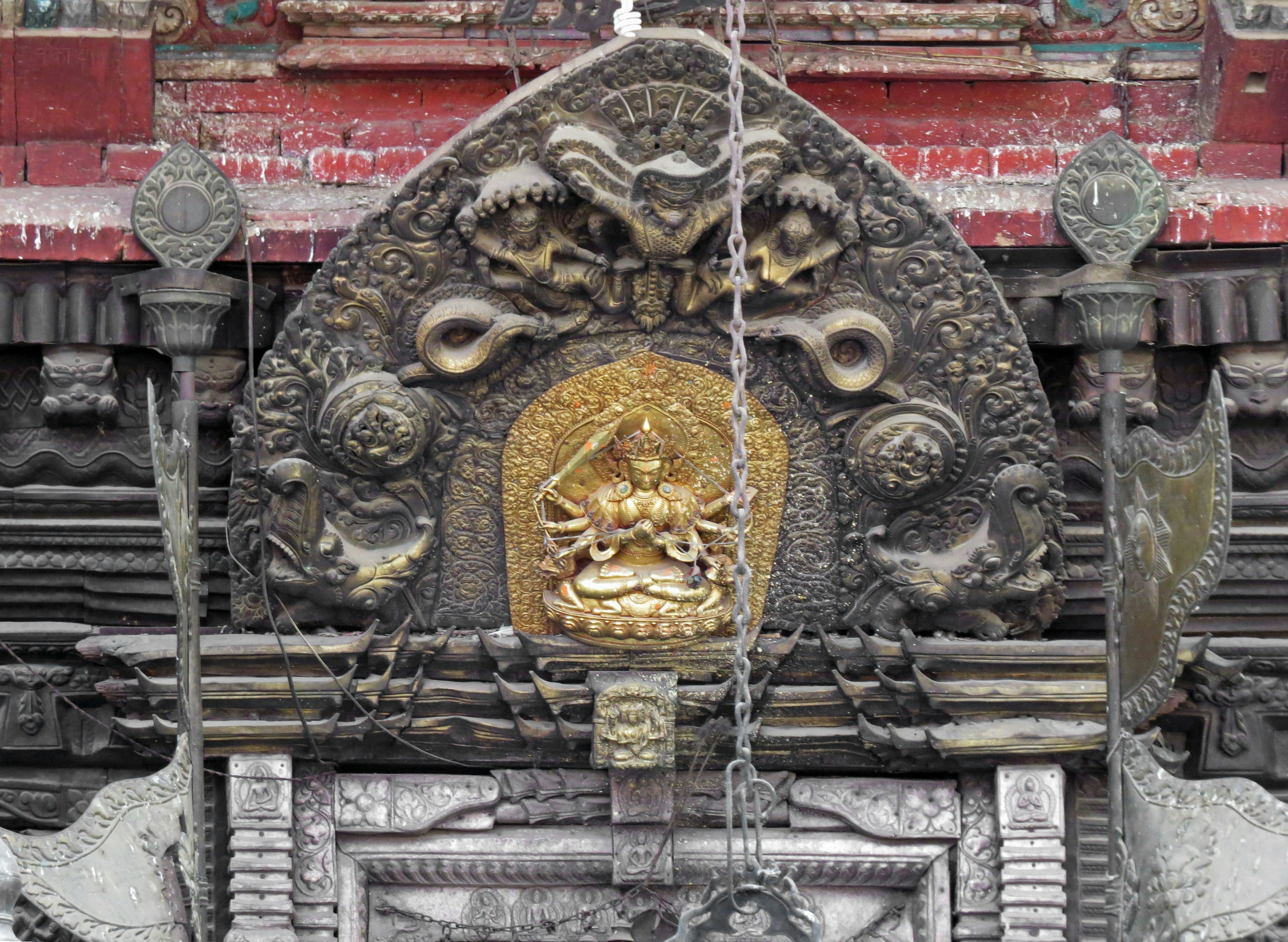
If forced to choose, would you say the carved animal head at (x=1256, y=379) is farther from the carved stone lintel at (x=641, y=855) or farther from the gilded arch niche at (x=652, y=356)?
the carved stone lintel at (x=641, y=855)

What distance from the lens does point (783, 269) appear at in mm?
4637

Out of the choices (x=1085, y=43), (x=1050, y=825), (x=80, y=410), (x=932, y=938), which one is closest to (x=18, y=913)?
(x=80, y=410)

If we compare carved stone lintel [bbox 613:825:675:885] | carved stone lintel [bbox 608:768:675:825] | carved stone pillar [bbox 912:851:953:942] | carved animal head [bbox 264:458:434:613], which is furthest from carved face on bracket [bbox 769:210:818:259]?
carved stone pillar [bbox 912:851:953:942]

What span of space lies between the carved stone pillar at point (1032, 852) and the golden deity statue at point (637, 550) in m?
0.85

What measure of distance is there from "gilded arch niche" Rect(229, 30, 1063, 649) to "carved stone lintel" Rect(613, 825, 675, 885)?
0.63 meters

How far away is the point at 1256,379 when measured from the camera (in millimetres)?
4918

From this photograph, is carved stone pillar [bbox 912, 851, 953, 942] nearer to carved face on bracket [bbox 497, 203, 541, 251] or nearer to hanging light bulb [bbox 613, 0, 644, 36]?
carved face on bracket [bbox 497, 203, 541, 251]

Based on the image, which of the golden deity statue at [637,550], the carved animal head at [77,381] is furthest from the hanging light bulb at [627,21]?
the carved animal head at [77,381]

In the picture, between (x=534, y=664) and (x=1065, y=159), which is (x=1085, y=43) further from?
(x=534, y=664)

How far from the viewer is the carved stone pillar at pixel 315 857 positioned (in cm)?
491

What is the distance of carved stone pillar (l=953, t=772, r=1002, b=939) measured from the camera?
16.1 ft

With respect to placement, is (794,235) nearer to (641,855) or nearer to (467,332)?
(467,332)

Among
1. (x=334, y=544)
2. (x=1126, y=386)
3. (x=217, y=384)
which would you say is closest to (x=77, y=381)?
(x=217, y=384)

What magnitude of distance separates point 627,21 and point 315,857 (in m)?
2.26
